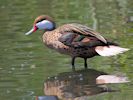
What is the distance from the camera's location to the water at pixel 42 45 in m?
8.63

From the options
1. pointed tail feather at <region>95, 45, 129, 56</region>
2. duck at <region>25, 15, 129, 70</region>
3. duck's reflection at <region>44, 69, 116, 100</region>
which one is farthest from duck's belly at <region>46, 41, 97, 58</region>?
duck's reflection at <region>44, 69, 116, 100</region>

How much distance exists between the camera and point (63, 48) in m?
9.90

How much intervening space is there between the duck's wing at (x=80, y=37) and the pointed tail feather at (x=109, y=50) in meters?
0.08

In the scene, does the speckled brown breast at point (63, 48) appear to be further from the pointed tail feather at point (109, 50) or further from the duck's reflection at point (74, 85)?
the duck's reflection at point (74, 85)

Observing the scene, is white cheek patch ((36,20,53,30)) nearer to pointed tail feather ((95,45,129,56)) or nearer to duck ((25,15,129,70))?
duck ((25,15,129,70))

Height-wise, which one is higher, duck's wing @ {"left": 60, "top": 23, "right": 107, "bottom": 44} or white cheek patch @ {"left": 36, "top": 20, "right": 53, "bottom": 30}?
white cheek patch @ {"left": 36, "top": 20, "right": 53, "bottom": 30}

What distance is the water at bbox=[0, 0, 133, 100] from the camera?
28.3ft

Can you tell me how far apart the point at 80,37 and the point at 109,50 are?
0.52 metres

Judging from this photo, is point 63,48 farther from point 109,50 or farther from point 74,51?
point 109,50

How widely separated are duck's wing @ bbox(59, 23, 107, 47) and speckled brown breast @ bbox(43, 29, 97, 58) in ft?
0.25

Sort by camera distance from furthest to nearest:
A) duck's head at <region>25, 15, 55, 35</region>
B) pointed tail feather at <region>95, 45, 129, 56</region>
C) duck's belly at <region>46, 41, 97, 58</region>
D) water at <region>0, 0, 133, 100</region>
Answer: duck's head at <region>25, 15, 55, 35</region>, duck's belly at <region>46, 41, 97, 58</region>, pointed tail feather at <region>95, 45, 129, 56</region>, water at <region>0, 0, 133, 100</region>

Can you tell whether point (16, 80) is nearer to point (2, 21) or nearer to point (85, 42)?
point (85, 42)

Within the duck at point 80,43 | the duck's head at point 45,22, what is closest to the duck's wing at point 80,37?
the duck at point 80,43

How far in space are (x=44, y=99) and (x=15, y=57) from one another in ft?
8.14
